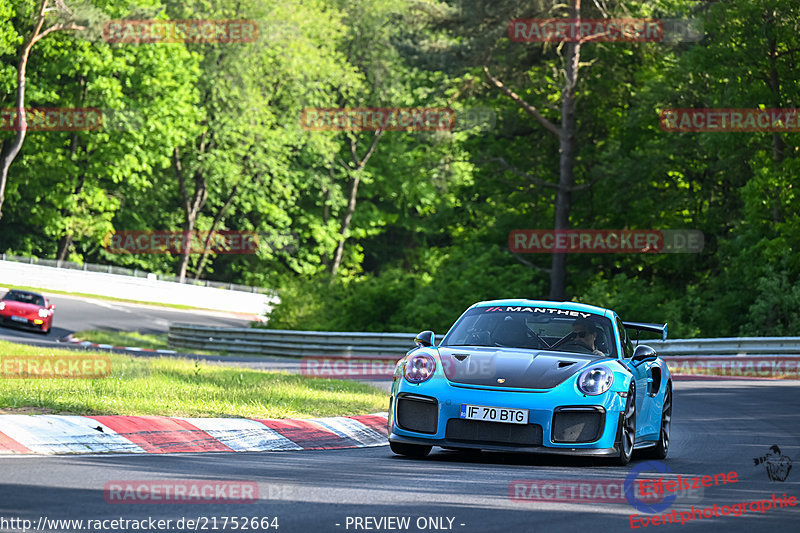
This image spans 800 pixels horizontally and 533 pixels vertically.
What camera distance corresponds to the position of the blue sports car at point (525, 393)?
9.00m

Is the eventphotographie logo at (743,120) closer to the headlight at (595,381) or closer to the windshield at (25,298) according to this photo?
the windshield at (25,298)

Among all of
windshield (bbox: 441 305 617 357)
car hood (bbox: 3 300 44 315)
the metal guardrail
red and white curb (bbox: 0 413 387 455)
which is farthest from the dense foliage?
red and white curb (bbox: 0 413 387 455)

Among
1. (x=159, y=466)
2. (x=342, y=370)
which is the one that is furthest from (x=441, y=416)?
(x=342, y=370)

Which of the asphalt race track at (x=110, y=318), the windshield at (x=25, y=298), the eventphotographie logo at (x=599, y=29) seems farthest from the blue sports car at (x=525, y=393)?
the windshield at (x=25, y=298)

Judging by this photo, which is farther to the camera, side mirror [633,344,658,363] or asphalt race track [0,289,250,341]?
asphalt race track [0,289,250,341]

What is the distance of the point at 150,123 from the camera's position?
54875 mm

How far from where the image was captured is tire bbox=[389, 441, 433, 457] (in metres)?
9.52

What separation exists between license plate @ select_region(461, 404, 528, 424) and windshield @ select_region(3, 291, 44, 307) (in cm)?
2898

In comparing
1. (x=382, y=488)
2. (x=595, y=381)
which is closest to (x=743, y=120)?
(x=595, y=381)

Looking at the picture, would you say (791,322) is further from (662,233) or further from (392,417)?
(392,417)

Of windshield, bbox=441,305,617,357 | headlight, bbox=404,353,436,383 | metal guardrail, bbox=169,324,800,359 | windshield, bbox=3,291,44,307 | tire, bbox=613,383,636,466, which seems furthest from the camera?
windshield, bbox=3,291,44,307

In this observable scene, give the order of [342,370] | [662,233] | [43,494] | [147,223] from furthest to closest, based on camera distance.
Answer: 1. [147,223]
2. [662,233]
3. [342,370]
4. [43,494]

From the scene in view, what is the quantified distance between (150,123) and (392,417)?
4741cm

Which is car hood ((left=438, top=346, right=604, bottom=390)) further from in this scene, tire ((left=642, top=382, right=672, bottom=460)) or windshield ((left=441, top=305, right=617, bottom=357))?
tire ((left=642, top=382, right=672, bottom=460))
